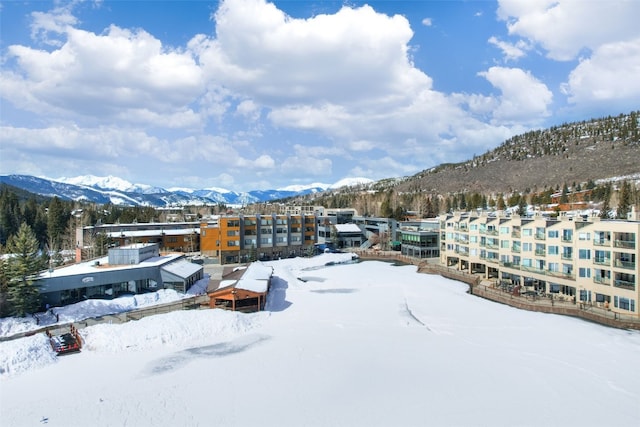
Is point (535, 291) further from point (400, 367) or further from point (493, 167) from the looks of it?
point (493, 167)

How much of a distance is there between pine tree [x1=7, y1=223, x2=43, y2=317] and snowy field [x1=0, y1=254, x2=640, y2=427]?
6.05m

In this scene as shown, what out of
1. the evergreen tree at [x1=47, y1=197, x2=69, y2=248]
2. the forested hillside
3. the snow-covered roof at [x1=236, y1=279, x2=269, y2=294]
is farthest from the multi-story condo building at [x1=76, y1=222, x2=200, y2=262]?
the forested hillside

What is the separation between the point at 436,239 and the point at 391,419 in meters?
46.1

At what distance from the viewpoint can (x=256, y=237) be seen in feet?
194

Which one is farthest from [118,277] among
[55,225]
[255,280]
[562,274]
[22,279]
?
[55,225]

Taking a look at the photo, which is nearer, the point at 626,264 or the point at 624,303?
the point at 624,303

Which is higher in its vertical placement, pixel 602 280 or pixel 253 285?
pixel 602 280

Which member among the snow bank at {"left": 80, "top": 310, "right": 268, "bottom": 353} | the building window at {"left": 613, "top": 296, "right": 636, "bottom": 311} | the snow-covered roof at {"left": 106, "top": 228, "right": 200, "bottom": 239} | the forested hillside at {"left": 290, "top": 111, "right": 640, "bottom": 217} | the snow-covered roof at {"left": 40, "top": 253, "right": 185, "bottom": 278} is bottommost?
the snow bank at {"left": 80, "top": 310, "right": 268, "bottom": 353}

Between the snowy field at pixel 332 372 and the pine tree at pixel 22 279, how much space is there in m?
6.05

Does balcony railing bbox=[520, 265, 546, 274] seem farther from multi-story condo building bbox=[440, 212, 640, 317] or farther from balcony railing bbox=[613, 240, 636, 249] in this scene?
balcony railing bbox=[613, 240, 636, 249]

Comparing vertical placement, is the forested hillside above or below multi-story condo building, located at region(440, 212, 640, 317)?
above

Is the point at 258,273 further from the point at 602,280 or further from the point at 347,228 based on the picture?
the point at 347,228

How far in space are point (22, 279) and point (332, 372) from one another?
73.2 ft

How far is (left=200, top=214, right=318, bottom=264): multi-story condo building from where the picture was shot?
56.8 m
